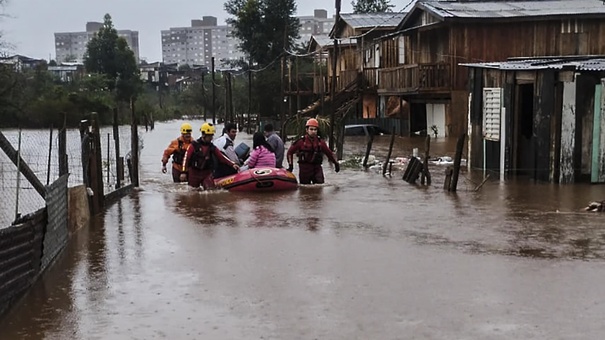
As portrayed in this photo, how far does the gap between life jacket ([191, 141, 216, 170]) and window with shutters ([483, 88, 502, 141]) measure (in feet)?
21.9

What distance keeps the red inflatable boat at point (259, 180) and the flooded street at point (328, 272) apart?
123cm

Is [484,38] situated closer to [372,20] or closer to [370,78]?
[370,78]

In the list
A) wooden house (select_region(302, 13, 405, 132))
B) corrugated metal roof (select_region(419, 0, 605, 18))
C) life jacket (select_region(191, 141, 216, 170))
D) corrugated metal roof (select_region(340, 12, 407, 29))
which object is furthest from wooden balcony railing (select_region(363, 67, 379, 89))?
life jacket (select_region(191, 141, 216, 170))

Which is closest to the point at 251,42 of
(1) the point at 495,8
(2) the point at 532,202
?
(1) the point at 495,8

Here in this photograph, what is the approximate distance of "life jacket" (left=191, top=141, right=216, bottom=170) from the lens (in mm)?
16094

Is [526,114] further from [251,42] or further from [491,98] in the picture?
[251,42]

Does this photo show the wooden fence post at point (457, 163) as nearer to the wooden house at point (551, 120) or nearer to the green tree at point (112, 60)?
the wooden house at point (551, 120)

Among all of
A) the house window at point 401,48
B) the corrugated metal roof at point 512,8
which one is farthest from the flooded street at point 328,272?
the house window at point 401,48

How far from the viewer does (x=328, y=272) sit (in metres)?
8.81

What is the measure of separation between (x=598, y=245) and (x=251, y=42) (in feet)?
175

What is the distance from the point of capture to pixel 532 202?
47.5 feet

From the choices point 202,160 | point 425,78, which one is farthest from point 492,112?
point 425,78

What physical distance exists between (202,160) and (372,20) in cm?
3224

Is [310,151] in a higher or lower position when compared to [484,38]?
lower
